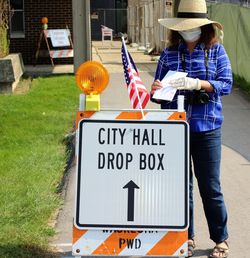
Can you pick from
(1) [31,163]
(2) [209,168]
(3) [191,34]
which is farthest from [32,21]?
(2) [209,168]

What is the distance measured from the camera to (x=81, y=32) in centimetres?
1243

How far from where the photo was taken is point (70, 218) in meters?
6.11

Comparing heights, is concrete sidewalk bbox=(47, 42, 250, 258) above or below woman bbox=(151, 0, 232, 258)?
below

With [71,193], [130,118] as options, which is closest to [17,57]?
[71,193]

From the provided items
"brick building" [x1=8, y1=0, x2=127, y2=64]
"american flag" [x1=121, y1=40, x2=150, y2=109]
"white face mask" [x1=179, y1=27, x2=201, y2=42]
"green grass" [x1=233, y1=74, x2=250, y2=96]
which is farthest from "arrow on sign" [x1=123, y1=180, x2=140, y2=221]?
"brick building" [x1=8, y1=0, x2=127, y2=64]

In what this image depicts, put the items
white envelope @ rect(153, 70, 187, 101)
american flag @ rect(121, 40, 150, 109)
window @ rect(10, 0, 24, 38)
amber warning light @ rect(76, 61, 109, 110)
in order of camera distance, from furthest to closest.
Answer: window @ rect(10, 0, 24, 38) → white envelope @ rect(153, 70, 187, 101) → american flag @ rect(121, 40, 150, 109) → amber warning light @ rect(76, 61, 109, 110)

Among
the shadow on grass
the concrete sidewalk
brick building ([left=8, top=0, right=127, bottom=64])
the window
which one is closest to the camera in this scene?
the shadow on grass

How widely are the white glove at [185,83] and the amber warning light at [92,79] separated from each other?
52cm

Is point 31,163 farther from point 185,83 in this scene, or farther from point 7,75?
point 7,75

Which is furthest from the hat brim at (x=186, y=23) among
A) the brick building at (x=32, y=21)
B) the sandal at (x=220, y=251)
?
the brick building at (x=32, y=21)

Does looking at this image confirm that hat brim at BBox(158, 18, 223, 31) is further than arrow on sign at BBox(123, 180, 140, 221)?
Yes

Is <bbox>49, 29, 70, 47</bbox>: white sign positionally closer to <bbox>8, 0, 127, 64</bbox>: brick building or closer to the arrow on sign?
<bbox>8, 0, 127, 64</bbox>: brick building

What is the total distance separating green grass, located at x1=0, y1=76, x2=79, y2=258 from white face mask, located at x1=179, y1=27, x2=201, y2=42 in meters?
1.90

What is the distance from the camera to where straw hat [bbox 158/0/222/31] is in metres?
4.80
